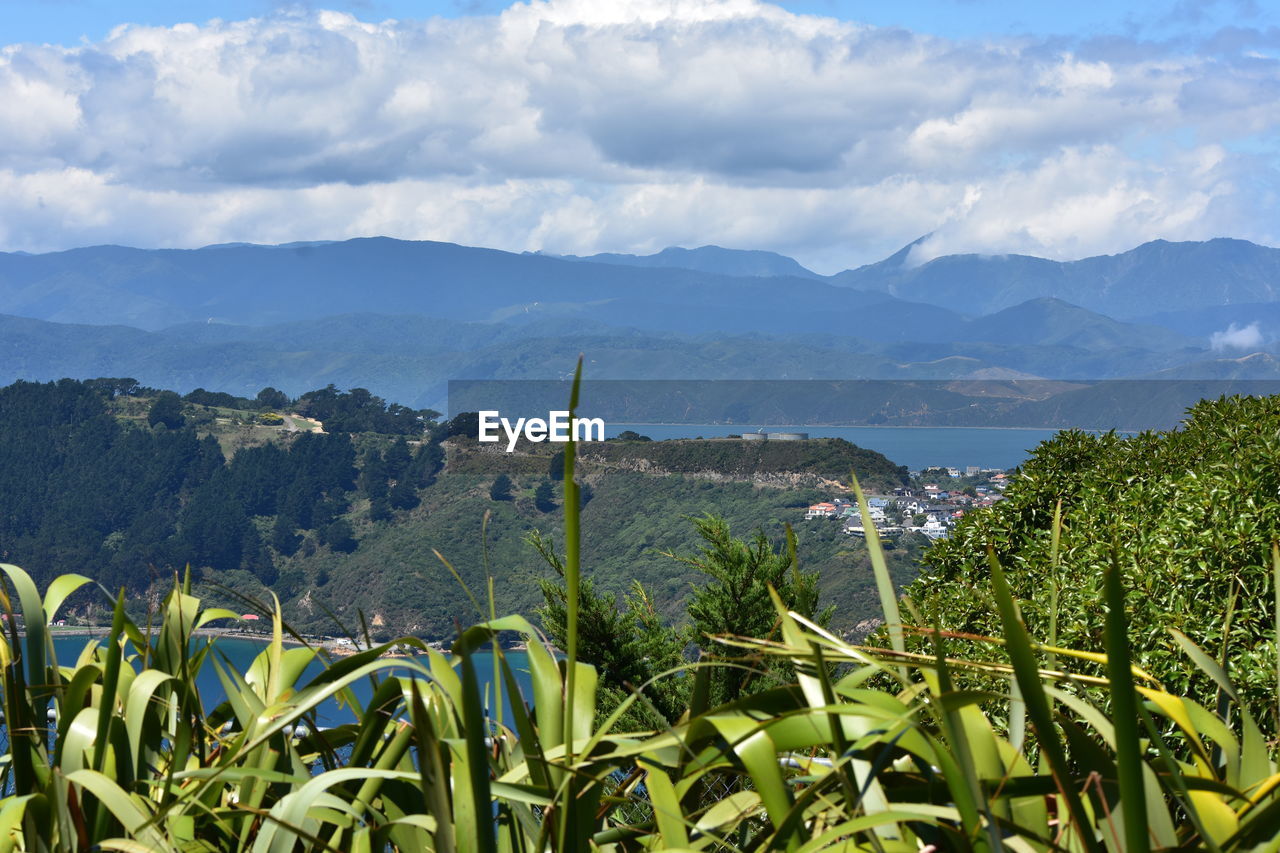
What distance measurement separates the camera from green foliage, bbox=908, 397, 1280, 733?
262cm

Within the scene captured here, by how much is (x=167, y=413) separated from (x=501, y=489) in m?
25.8

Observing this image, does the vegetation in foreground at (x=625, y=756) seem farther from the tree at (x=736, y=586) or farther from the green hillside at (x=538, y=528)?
the green hillside at (x=538, y=528)

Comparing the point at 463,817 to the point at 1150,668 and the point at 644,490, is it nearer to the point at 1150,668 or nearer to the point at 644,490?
the point at 1150,668

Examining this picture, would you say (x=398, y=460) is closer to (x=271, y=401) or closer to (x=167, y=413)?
(x=167, y=413)

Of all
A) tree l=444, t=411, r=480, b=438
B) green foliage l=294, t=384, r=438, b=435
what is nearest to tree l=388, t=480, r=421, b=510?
tree l=444, t=411, r=480, b=438

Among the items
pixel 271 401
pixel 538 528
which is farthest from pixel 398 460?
pixel 538 528

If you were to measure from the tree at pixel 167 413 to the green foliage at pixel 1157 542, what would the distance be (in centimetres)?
6434

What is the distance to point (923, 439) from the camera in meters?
64.4

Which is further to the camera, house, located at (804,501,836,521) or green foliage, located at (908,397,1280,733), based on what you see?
house, located at (804,501,836,521)

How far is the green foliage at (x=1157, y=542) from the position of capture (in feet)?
8.59

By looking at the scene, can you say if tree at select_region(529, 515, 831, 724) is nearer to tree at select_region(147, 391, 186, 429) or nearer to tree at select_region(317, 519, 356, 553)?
tree at select_region(317, 519, 356, 553)

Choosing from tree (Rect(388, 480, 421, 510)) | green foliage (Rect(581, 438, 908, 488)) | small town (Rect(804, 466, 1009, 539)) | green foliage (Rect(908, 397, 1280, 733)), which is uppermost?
green foliage (Rect(908, 397, 1280, 733))

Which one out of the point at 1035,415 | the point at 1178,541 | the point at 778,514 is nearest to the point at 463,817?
the point at 1178,541

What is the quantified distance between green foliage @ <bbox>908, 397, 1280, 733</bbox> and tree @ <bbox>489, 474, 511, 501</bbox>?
136ft
